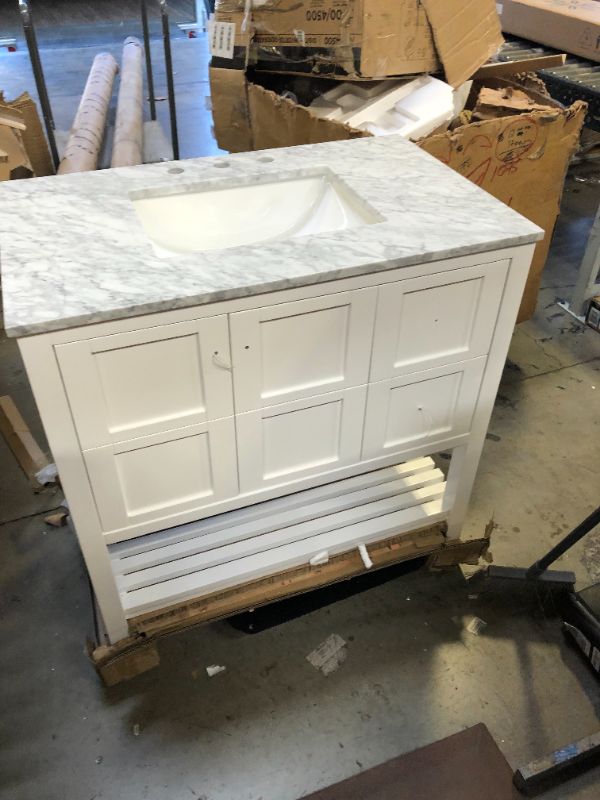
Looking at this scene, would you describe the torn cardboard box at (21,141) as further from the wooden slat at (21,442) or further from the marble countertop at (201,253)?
the marble countertop at (201,253)

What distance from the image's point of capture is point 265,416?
4.47ft

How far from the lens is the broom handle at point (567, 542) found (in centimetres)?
148

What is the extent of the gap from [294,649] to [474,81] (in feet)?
6.98

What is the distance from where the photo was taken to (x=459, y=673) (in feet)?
5.52

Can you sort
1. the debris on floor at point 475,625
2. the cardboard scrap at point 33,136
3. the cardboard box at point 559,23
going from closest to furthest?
the debris on floor at point 475,625 → the cardboard scrap at point 33,136 → the cardboard box at point 559,23

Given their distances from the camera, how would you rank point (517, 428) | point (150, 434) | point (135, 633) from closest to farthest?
1. point (150, 434)
2. point (135, 633)
3. point (517, 428)

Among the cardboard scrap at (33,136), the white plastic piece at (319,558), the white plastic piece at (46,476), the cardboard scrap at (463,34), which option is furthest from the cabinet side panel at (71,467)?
the cardboard scrap at (33,136)

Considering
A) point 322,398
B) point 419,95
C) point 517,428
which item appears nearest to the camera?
point 322,398

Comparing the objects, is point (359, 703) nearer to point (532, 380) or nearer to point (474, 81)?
point (532, 380)

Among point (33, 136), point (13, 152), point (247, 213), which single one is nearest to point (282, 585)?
point (247, 213)

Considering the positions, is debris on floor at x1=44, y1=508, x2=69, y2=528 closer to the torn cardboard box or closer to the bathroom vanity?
the bathroom vanity

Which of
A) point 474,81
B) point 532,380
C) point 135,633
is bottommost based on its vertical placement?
point 532,380

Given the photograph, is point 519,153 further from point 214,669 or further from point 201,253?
point 214,669

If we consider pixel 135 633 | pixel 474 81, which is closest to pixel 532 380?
pixel 474 81
